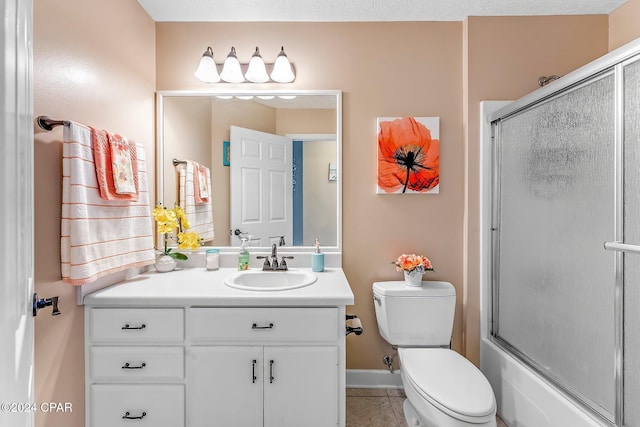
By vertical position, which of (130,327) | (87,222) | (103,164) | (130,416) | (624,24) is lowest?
(130,416)

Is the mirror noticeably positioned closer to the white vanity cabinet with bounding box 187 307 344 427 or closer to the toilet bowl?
the white vanity cabinet with bounding box 187 307 344 427

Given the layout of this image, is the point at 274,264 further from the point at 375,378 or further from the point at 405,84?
the point at 405,84

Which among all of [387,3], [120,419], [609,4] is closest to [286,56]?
[387,3]

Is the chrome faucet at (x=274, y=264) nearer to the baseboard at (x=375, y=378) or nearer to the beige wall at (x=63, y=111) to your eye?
the baseboard at (x=375, y=378)

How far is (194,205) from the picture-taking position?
6.85 feet

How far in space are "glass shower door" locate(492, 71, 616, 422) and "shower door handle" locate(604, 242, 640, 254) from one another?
0.06 m

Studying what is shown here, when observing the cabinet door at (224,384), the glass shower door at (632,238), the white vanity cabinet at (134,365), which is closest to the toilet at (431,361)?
the glass shower door at (632,238)

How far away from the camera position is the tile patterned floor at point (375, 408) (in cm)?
182

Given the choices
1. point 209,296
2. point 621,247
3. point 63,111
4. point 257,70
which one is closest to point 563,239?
point 621,247

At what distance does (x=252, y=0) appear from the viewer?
6.18 ft

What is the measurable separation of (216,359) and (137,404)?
0.40 m

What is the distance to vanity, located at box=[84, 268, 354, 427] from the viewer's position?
147 centimetres

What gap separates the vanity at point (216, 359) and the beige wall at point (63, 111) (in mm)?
88

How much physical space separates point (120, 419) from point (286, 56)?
6.63ft
